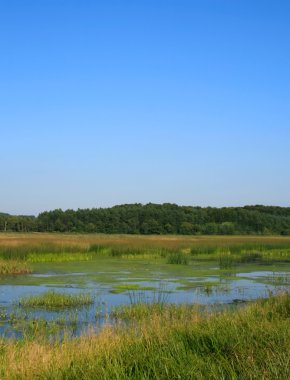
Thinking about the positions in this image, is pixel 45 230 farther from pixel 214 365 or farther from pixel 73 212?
pixel 214 365

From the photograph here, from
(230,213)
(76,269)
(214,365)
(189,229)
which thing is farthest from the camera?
(230,213)

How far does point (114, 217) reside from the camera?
75.1 metres

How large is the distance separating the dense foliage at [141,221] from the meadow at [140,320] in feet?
165

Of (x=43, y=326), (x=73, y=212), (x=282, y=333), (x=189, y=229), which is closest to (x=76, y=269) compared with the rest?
(x=43, y=326)

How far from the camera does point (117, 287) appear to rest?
1404 cm

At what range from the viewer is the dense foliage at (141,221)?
7200 centimetres

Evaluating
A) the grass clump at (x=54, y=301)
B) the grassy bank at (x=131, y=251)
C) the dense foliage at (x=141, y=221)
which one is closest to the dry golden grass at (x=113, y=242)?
the grassy bank at (x=131, y=251)

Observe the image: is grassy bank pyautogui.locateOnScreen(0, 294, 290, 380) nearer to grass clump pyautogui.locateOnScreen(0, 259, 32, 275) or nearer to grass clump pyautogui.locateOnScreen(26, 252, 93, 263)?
grass clump pyautogui.locateOnScreen(0, 259, 32, 275)

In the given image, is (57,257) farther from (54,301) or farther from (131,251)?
(54,301)

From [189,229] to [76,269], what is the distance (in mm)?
53742

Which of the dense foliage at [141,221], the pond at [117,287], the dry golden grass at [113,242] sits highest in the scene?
the dense foliage at [141,221]

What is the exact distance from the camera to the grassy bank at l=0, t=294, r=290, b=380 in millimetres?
4750

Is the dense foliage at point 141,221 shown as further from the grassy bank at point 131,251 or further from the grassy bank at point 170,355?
the grassy bank at point 170,355

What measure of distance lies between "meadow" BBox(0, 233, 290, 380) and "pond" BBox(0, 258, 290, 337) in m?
0.03
